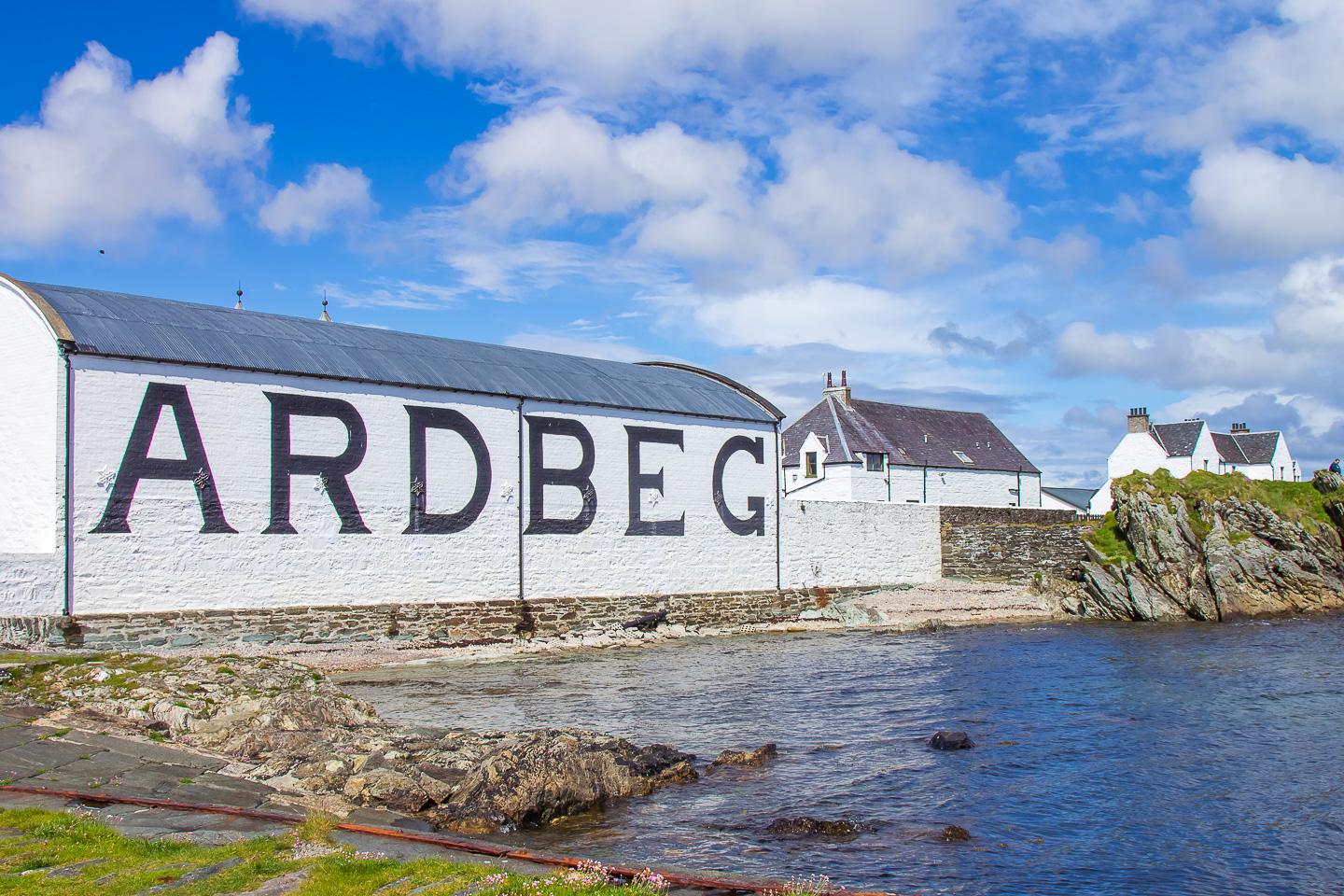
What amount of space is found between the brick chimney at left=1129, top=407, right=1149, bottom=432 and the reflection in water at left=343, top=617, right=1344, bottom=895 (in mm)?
41116

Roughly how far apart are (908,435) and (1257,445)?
35.1m

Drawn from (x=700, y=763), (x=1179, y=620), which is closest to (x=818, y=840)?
(x=700, y=763)

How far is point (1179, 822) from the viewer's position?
11.7 meters

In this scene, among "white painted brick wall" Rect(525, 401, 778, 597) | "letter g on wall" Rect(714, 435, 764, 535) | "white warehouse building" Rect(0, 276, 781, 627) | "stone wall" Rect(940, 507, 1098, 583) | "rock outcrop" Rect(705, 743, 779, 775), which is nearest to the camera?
"rock outcrop" Rect(705, 743, 779, 775)

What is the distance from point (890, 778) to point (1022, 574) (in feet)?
101

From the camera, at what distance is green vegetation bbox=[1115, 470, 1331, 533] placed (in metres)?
39.5

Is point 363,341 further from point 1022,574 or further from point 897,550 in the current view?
point 1022,574

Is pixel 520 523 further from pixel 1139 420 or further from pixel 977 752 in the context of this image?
pixel 1139 420

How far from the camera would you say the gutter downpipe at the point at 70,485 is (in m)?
21.2

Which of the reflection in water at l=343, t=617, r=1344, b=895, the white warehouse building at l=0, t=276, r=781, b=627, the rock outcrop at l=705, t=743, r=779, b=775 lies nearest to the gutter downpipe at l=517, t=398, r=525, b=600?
the white warehouse building at l=0, t=276, r=781, b=627

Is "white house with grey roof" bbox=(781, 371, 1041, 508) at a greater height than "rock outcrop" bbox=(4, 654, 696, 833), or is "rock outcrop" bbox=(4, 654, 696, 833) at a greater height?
"white house with grey roof" bbox=(781, 371, 1041, 508)

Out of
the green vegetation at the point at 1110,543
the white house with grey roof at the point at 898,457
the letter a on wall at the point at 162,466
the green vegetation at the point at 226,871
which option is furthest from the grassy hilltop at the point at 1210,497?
the green vegetation at the point at 226,871

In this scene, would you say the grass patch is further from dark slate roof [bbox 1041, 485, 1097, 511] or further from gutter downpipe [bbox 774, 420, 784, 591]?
dark slate roof [bbox 1041, 485, 1097, 511]

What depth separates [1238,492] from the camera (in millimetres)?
39688
